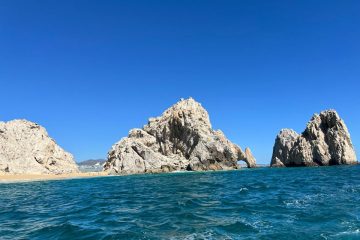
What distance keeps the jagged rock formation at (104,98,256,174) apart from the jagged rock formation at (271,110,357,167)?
38726 millimetres

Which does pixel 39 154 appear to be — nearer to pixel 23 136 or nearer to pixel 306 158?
pixel 23 136

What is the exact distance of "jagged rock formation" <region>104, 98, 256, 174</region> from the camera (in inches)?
3999

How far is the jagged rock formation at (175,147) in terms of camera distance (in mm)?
101562

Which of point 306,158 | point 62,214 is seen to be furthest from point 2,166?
point 306,158

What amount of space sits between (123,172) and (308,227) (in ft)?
280

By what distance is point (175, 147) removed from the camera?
12062 centimetres

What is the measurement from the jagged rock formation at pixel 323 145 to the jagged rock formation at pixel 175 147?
38.7 metres

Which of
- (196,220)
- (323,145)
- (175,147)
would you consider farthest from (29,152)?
(323,145)

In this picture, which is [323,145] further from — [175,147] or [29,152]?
[29,152]

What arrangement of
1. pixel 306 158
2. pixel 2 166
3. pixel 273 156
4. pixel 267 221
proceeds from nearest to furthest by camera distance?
pixel 267 221 → pixel 2 166 → pixel 306 158 → pixel 273 156

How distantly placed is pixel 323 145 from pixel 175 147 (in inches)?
2366

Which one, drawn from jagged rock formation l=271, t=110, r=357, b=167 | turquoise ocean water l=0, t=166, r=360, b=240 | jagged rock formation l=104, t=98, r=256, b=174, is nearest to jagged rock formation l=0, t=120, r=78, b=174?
jagged rock formation l=104, t=98, r=256, b=174

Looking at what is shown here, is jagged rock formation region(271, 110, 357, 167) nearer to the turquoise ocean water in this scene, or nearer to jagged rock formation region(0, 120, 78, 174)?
jagged rock formation region(0, 120, 78, 174)

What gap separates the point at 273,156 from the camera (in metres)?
166
